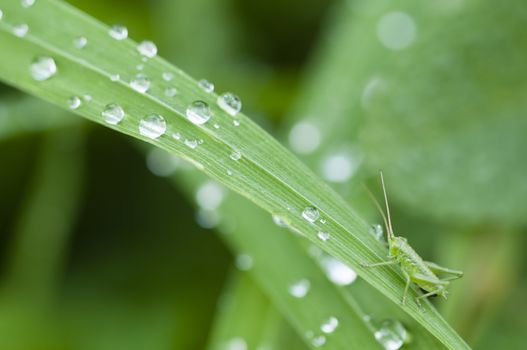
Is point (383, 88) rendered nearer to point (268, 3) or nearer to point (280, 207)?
point (280, 207)

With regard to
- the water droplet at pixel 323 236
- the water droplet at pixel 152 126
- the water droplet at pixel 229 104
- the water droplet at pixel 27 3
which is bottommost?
the water droplet at pixel 323 236

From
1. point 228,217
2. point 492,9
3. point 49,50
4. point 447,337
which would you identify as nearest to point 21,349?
point 228,217

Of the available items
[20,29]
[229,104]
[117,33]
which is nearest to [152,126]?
[229,104]

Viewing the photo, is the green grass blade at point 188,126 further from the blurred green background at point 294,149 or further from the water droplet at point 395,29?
the water droplet at point 395,29

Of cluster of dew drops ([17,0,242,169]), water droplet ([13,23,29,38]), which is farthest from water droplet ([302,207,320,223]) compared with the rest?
water droplet ([13,23,29,38])

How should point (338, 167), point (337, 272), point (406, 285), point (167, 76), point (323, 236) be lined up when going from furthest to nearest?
point (338, 167) < point (337, 272) < point (167, 76) < point (406, 285) < point (323, 236)

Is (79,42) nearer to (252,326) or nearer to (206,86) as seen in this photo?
(206,86)

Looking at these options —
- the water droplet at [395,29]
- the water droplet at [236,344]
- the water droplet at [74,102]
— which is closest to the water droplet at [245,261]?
the water droplet at [236,344]
